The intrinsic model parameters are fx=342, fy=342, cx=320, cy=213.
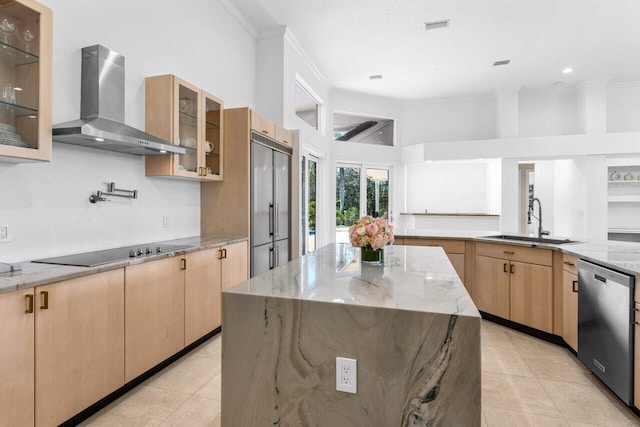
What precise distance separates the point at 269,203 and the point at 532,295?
2808mm

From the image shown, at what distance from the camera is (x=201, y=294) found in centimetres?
283

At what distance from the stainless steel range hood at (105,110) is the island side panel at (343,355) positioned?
1.46m

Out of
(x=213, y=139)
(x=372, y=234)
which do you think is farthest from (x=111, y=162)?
(x=372, y=234)

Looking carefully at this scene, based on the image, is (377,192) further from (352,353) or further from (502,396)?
(352,353)

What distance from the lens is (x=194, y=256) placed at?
272cm

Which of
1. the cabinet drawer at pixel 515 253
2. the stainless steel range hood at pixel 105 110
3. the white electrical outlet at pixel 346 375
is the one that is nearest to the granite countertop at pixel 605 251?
the cabinet drawer at pixel 515 253

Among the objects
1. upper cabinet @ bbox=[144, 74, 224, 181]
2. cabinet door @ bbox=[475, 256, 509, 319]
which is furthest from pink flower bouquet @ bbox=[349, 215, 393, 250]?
cabinet door @ bbox=[475, 256, 509, 319]

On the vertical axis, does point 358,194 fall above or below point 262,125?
below

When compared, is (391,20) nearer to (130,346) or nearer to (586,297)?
(586,297)

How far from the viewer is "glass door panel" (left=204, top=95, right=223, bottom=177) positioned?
334cm

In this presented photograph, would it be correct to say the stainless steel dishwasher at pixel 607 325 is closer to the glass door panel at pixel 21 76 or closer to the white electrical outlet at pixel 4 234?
the glass door panel at pixel 21 76

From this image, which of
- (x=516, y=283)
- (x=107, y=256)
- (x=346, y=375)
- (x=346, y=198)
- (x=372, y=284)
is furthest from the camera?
(x=346, y=198)

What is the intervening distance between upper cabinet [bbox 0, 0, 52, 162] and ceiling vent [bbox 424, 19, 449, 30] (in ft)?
13.2

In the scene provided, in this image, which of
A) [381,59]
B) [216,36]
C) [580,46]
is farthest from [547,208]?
[216,36]
